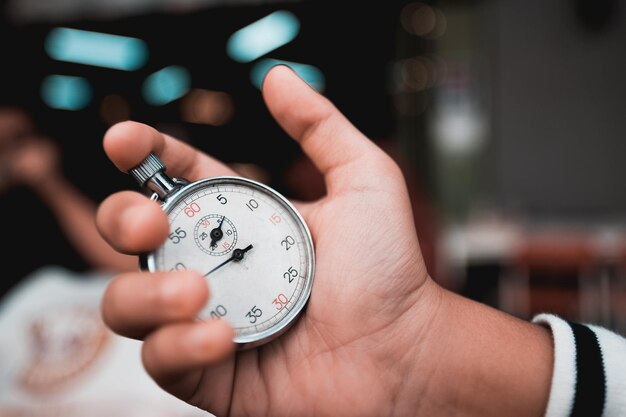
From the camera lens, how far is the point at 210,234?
99 cm

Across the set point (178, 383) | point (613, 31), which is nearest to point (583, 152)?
point (613, 31)

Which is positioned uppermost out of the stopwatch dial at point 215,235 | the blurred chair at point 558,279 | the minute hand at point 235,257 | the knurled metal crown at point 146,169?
the knurled metal crown at point 146,169

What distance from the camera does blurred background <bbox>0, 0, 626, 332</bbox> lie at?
4301 millimetres

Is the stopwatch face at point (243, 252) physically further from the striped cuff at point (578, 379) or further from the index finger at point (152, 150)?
the striped cuff at point (578, 379)

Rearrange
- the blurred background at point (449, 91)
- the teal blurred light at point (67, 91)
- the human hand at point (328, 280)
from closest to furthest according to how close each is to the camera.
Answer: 1. the human hand at point (328, 280)
2. the blurred background at point (449, 91)
3. the teal blurred light at point (67, 91)

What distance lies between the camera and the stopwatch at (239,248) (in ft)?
3.14

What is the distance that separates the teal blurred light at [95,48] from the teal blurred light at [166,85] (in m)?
0.32

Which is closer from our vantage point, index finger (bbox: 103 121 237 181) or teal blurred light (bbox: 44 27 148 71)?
index finger (bbox: 103 121 237 181)

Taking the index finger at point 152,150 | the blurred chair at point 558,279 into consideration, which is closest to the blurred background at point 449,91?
the blurred chair at point 558,279

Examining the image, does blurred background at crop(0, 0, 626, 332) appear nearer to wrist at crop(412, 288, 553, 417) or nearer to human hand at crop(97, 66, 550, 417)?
human hand at crop(97, 66, 550, 417)

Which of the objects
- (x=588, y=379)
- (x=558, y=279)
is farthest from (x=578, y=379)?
(x=558, y=279)

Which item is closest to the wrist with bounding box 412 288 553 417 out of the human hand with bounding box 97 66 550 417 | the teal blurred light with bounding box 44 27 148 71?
the human hand with bounding box 97 66 550 417

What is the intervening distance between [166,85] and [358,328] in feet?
23.2

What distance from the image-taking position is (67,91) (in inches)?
277
